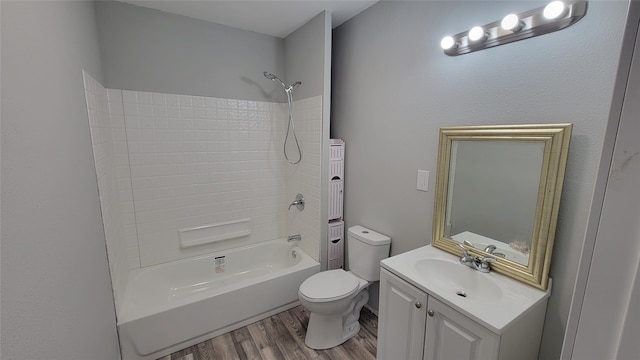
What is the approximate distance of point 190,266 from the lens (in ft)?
8.05

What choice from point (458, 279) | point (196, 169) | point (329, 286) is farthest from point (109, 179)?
point (458, 279)

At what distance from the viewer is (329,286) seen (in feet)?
6.23

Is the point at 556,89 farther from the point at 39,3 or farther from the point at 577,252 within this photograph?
the point at 39,3

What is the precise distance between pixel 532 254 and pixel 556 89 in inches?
29.7

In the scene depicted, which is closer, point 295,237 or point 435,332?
point 435,332

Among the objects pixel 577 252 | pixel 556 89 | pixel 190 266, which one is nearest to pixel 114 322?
pixel 190 266

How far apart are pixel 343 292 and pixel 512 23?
179 centimetres

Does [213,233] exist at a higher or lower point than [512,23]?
lower

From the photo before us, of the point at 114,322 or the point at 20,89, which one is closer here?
the point at 20,89

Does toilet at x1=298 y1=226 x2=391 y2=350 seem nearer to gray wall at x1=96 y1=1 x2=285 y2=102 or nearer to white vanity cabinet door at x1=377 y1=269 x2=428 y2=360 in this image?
white vanity cabinet door at x1=377 y1=269 x2=428 y2=360

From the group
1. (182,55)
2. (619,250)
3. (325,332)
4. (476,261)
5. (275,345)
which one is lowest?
(275,345)

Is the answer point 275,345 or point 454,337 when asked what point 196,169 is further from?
point 454,337

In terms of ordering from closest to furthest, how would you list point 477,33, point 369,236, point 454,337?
1. point 454,337
2. point 477,33
3. point 369,236

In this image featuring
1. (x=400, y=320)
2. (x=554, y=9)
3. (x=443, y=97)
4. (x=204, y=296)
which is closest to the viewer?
(x=554, y=9)
